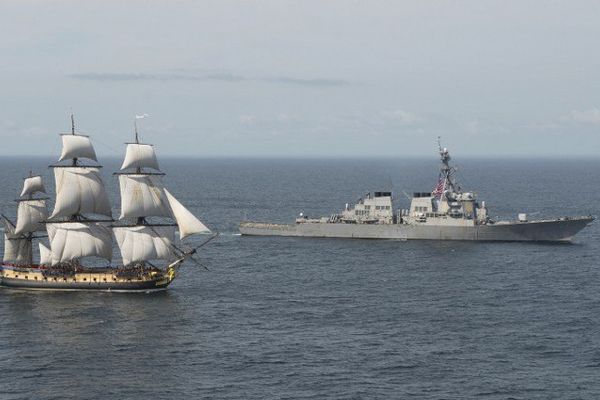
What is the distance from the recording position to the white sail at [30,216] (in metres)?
96.2

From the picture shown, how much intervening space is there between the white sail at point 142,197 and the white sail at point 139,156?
124cm

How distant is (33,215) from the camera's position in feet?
319

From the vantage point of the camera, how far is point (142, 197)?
316ft

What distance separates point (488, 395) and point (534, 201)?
5714 inches

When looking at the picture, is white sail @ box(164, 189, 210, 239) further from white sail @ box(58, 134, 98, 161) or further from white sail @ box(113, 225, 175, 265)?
white sail @ box(58, 134, 98, 161)

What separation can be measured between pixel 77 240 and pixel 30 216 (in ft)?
22.1

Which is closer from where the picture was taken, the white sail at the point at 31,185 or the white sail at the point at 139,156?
the white sail at the point at 139,156

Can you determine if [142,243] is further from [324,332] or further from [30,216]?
[324,332]

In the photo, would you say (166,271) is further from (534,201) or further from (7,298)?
(534,201)

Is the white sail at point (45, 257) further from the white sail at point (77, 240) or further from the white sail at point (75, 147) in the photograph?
the white sail at point (75, 147)

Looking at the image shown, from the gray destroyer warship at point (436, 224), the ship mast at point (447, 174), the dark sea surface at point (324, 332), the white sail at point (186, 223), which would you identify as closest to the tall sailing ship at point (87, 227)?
the white sail at point (186, 223)

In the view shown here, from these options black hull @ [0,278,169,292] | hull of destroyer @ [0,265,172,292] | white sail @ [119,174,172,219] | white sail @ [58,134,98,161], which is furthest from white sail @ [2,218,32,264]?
white sail @ [119,174,172,219]

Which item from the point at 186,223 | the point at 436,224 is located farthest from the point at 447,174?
the point at 186,223

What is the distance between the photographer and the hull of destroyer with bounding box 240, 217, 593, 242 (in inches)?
4855
